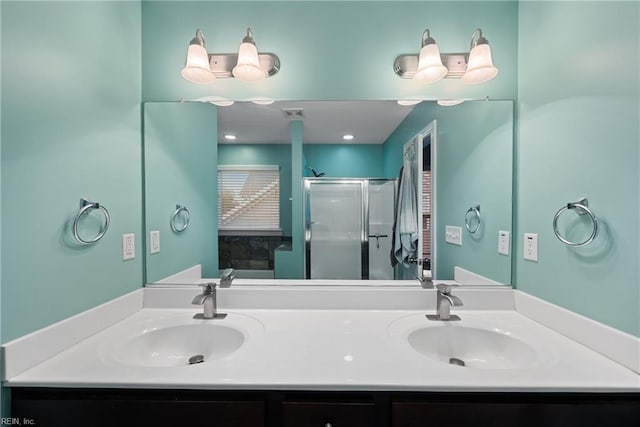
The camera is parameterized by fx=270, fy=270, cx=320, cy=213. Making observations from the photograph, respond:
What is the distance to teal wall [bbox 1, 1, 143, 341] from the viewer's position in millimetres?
788

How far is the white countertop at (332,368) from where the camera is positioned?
0.76 meters

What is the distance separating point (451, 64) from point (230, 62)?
1070 millimetres

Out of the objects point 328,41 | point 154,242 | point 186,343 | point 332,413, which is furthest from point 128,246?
point 328,41

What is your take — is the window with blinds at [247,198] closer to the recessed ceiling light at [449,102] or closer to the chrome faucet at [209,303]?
the chrome faucet at [209,303]

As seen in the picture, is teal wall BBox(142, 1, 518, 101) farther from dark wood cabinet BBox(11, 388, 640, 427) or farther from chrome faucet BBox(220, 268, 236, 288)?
dark wood cabinet BBox(11, 388, 640, 427)

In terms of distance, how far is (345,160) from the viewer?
1468mm

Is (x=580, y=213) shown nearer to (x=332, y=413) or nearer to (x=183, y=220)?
(x=332, y=413)

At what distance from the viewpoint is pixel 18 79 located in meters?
0.80

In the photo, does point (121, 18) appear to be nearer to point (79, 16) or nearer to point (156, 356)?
point (79, 16)

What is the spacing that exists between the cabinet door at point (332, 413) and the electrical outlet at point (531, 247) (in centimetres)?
97

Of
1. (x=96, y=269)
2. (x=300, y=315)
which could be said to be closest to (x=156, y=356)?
(x=96, y=269)

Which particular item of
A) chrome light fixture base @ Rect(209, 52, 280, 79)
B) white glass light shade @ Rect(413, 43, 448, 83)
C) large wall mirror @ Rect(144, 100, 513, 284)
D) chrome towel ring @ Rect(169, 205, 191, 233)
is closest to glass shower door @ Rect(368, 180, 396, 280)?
large wall mirror @ Rect(144, 100, 513, 284)

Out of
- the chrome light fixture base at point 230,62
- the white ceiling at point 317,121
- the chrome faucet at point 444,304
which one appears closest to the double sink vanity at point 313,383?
the chrome faucet at point 444,304

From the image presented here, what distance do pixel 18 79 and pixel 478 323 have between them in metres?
1.85
